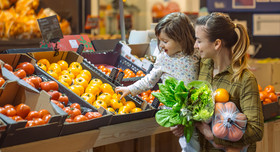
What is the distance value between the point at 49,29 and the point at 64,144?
1285 millimetres

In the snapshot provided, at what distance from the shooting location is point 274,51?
298 inches

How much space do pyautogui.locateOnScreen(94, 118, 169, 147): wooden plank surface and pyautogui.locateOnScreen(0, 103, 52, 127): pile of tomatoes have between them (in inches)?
13.9

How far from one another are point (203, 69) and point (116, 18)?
5.72m

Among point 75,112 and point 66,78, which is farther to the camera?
point 66,78

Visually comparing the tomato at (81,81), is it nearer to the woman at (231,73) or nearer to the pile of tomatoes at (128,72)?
the pile of tomatoes at (128,72)

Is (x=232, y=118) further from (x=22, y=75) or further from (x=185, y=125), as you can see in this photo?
(x=22, y=75)

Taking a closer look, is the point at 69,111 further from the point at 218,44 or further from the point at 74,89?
the point at 218,44

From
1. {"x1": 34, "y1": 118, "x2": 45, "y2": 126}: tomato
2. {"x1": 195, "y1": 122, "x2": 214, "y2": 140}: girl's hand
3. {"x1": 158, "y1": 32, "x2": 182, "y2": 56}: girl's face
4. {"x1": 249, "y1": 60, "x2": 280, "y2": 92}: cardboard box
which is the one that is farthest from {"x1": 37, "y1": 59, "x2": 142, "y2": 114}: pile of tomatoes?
{"x1": 249, "y1": 60, "x2": 280, "y2": 92}: cardboard box

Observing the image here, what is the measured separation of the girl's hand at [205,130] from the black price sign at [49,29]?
5.29 ft

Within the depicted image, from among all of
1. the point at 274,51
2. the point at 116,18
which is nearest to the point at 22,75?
the point at 116,18

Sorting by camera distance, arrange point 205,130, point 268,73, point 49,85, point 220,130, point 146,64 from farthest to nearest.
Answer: point 268,73 → point 146,64 → point 49,85 → point 205,130 → point 220,130

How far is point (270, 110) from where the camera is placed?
3.08 m

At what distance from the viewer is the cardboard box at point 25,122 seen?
191 centimetres

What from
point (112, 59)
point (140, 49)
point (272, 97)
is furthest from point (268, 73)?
point (112, 59)
